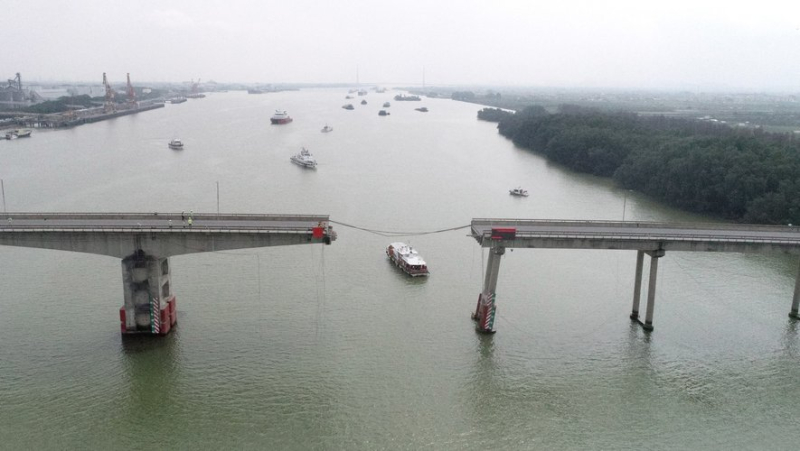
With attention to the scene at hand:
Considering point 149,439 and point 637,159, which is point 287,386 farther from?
point 637,159

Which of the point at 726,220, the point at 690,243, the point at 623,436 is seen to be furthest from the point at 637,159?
the point at 623,436

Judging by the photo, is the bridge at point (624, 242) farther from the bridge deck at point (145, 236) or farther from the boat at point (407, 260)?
the bridge deck at point (145, 236)

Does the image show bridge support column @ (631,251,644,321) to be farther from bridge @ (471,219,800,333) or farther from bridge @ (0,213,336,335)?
bridge @ (0,213,336,335)

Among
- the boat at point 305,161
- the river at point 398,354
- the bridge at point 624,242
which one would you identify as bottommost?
the river at point 398,354

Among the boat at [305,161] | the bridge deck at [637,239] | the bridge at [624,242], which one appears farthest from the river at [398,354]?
the boat at [305,161]

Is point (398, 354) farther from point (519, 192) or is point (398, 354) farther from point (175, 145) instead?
point (175, 145)

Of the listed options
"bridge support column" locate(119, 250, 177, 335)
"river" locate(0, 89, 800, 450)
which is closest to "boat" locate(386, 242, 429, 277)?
"river" locate(0, 89, 800, 450)

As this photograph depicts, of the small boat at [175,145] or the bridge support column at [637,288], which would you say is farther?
the small boat at [175,145]
